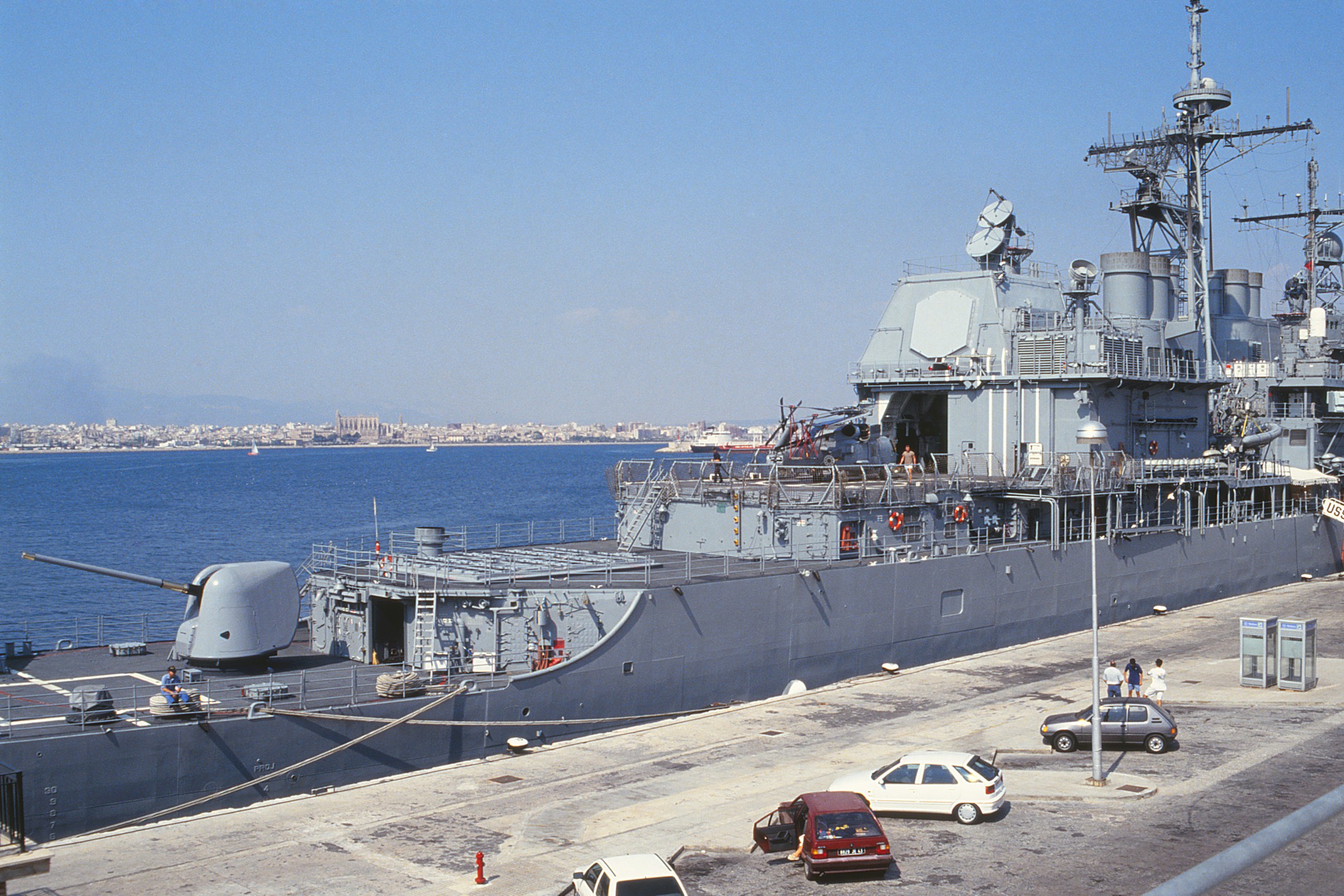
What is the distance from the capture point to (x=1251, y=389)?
140ft

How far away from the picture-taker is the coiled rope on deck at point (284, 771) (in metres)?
15.6

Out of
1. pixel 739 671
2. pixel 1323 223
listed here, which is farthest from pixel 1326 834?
pixel 1323 223

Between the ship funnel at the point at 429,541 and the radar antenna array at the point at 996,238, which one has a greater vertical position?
the radar antenna array at the point at 996,238

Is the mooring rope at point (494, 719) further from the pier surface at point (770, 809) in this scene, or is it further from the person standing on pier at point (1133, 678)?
the person standing on pier at point (1133, 678)

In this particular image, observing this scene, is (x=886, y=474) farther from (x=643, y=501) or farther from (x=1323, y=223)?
(x=1323, y=223)

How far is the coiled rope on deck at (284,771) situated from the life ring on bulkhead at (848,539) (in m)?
9.99

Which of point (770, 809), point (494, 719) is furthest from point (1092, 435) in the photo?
point (494, 719)

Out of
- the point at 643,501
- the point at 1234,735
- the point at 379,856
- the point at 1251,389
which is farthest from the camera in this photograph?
the point at 1251,389

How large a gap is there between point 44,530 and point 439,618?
73.6 metres

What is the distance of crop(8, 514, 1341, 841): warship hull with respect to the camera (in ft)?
51.2

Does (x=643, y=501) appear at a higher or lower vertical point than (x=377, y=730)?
higher

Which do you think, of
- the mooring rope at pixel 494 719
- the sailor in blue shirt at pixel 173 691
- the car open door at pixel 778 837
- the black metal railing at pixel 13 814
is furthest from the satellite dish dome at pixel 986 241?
the black metal railing at pixel 13 814

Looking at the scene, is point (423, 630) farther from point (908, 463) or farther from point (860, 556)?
point (908, 463)

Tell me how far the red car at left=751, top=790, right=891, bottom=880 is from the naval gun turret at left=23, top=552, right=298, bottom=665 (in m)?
9.98
